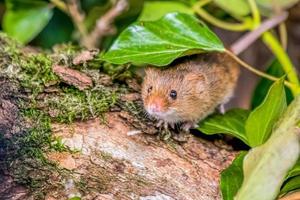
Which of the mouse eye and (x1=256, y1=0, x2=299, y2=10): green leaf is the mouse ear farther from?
(x1=256, y1=0, x2=299, y2=10): green leaf

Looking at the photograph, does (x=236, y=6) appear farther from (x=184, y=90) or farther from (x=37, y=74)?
(x=37, y=74)

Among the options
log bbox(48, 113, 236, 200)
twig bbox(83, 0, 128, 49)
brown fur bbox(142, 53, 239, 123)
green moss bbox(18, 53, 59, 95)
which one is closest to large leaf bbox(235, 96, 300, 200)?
log bbox(48, 113, 236, 200)

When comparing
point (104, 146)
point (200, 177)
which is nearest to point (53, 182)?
point (104, 146)

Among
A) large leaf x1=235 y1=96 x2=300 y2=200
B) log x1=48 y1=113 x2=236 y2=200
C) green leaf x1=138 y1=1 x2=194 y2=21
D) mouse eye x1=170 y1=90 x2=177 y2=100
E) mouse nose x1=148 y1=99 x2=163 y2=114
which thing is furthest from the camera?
green leaf x1=138 y1=1 x2=194 y2=21

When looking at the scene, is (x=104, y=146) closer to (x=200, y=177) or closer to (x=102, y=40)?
(x=200, y=177)

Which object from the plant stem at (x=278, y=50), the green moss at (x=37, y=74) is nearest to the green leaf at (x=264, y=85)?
the plant stem at (x=278, y=50)

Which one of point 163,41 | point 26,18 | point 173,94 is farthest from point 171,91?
point 26,18
